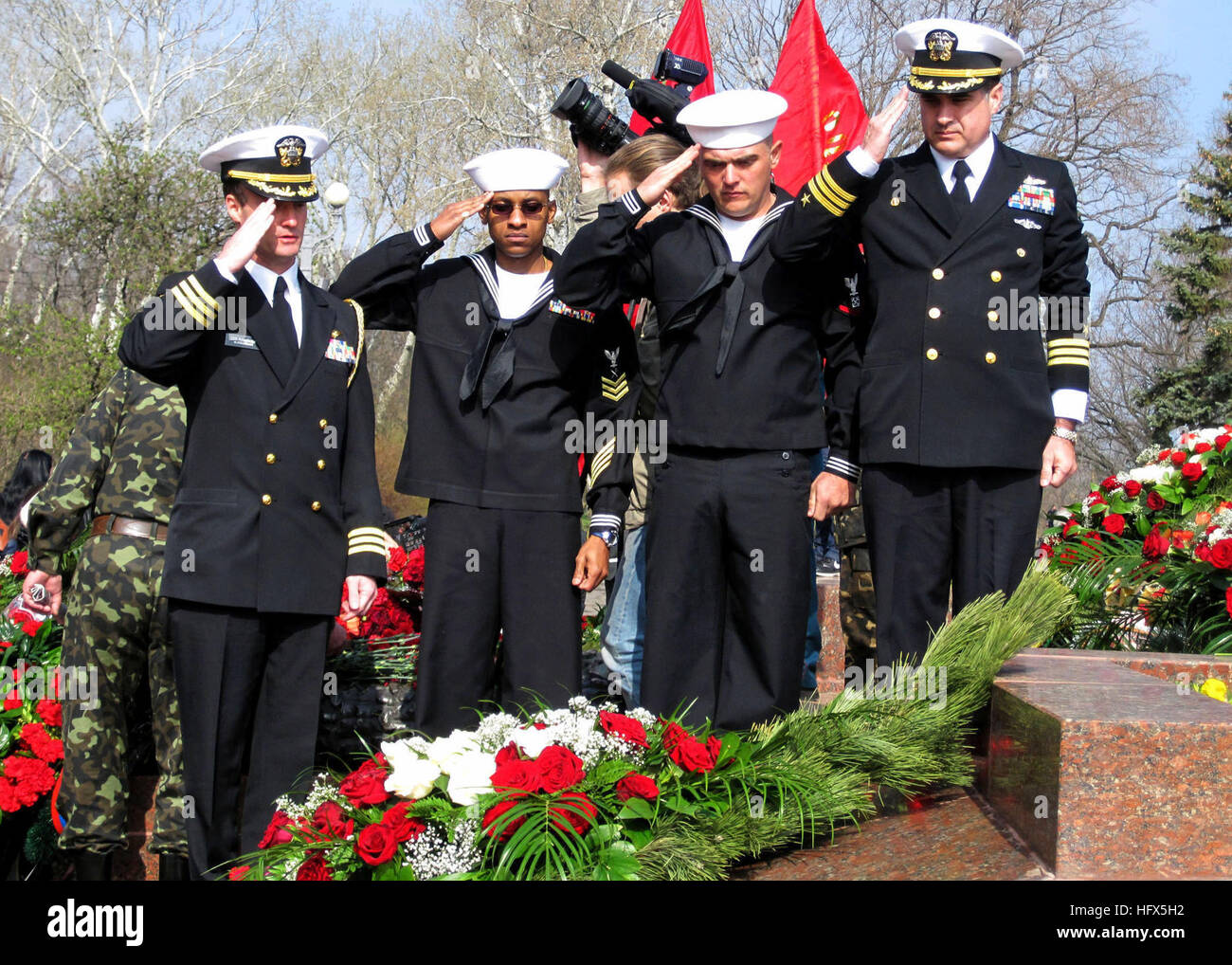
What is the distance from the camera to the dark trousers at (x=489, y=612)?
4043mm

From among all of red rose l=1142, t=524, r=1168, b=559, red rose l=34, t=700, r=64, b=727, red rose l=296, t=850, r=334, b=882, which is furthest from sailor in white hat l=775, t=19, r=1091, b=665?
red rose l=34, t=700, r=64, b=727

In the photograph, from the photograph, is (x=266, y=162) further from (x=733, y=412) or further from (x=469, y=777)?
(x=469, y=777)

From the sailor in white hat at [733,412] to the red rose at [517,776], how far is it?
102 centimetres

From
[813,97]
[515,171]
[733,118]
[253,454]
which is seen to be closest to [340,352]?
[253,454]

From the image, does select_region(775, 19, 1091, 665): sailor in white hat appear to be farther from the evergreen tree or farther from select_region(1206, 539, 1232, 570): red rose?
the evergreen tree

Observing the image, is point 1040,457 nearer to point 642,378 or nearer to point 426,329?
point 642,378

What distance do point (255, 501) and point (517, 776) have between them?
4.30 ft

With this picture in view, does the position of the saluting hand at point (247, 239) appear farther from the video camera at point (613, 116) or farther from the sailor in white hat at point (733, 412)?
the video camera at point (613, 116)

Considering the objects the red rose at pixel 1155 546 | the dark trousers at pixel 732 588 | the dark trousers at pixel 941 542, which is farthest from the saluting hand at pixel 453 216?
the red rose at pixel 1155 546

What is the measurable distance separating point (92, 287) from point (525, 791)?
1654 cm

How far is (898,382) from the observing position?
3.78m

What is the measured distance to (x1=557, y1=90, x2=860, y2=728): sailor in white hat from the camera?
12.6ft

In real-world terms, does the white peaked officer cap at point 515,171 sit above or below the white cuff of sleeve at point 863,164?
above

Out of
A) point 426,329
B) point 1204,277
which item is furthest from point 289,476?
point 1204,277
